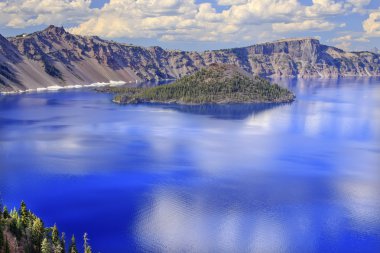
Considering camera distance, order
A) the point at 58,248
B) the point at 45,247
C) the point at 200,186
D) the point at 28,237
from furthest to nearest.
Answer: the point at 200,186, the point at 28,237, the point at 58,248, the point at 45,247

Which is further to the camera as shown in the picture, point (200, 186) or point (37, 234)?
point (200, 186)

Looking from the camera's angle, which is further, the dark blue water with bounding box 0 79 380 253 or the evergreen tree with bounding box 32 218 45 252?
the dark blue water with bounding box 0 79 380 253

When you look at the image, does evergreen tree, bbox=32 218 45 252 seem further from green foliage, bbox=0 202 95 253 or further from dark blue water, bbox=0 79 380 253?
dark blue water, bbox=0 79 380 253

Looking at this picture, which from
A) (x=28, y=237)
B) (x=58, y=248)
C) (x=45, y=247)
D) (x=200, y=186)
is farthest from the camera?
(x=200, y=186)

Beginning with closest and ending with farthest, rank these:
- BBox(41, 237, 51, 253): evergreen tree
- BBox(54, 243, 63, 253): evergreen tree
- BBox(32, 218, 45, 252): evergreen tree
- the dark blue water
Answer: BBox(41, 237, 51, 253): evergreen tree, BBox(54, 243, 63, 253): evergreen tree, BBox(32, 218, 45, 252): evergreen tree, the dark blue water

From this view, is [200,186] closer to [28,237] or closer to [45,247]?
[28,237]

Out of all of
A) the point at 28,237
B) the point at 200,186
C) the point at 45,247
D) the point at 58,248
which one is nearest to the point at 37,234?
the point at 28,237

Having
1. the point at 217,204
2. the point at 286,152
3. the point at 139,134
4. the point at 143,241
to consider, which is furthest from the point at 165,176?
the point at 139,134

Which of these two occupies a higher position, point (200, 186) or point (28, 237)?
point (28, 237)

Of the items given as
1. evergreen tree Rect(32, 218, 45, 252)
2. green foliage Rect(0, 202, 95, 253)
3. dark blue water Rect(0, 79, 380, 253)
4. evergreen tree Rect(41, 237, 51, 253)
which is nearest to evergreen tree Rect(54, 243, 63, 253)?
green foliage Rect(0, 202, 95, 253)
